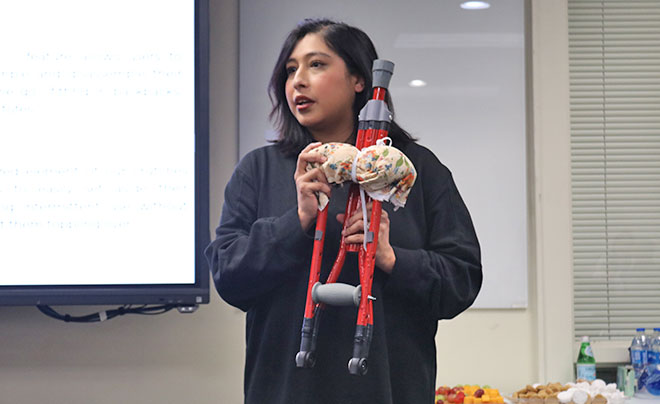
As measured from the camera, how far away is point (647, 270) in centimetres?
280

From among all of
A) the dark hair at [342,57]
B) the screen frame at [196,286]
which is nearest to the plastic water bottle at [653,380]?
the screen frame at [196,286]

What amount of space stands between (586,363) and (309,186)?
6.24 ft

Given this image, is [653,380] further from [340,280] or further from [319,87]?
[319,87]

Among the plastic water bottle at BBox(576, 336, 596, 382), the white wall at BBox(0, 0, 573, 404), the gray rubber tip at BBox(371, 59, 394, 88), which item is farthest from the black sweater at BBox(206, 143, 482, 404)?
the plastic water bottle at BBox(576, 336, 596, 382)

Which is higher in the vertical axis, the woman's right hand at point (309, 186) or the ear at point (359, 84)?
the ear at point (359, 84)

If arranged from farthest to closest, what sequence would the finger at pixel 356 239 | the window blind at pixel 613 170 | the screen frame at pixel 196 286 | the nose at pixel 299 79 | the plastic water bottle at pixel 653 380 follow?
1. the window blind at pixel 613 170
2. the plastic water bottle at pixel 653 380
3. the screen frame at pixel 196 286
4. the nose at pixel 299 79
5. the finger at pixel 356 239

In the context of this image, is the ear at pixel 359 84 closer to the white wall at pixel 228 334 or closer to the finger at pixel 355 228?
the finger at pixel 355 228

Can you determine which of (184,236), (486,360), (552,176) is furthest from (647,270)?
(184,236)

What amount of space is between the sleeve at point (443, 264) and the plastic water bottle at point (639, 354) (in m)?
1.66

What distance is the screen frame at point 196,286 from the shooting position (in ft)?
7.70

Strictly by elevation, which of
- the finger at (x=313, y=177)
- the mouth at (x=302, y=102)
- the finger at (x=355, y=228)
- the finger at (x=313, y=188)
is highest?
the mouth at (x=302, y=102)

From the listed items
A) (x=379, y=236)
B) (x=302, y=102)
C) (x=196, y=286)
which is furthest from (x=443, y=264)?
(x=196, y=286)

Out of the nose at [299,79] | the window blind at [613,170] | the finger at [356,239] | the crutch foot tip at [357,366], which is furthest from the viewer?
the window blind at [613,170]

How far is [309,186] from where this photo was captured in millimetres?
1085
